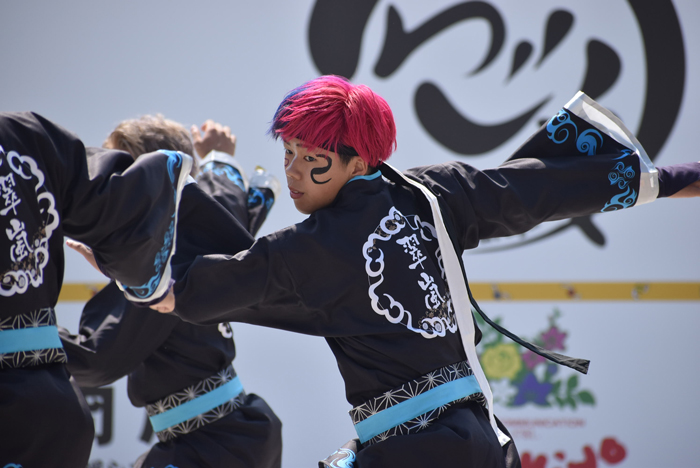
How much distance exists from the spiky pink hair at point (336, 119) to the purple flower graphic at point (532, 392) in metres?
1.90

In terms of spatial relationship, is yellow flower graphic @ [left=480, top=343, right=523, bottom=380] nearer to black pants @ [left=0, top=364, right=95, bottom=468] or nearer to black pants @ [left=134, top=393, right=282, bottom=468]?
black pants @ [left=134, top=393, right=282, bottom=468]

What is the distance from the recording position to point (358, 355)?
3.93ft

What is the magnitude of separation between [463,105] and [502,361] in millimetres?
1207

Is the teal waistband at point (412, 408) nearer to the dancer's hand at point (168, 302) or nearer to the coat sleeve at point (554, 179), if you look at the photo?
the coat sleeve at point (554, 179)

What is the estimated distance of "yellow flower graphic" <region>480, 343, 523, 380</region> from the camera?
9.21ft

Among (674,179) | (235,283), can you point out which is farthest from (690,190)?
(235,283)

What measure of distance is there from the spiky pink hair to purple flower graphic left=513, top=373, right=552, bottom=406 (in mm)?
1902

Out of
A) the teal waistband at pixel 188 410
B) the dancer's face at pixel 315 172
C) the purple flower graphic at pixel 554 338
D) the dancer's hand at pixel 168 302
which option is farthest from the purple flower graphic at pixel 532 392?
the dancer's hand at pixel 168 302

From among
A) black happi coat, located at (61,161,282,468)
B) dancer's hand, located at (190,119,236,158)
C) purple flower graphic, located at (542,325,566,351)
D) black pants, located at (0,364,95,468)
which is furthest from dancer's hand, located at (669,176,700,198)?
purple flower graphic, located at (542,325,566,351)

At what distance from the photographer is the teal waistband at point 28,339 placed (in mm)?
998

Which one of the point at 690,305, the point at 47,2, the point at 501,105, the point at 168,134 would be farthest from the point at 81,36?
the point at 690,305

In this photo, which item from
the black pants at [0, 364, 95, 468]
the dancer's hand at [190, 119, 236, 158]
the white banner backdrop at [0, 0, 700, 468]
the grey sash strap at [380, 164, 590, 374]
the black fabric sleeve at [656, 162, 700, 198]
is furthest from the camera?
the white banner backdrop at [0, 0, 700, 468]

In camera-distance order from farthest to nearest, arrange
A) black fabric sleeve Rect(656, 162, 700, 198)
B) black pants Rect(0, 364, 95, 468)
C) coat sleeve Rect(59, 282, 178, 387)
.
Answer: coat sleeve Rect(59, 282, 178, 387)
black fabric sleeve Rect(656, 162, 700, 198)
black pants Rect(0, 364, 95, 468)

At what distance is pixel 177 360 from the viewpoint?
5.58 feet
